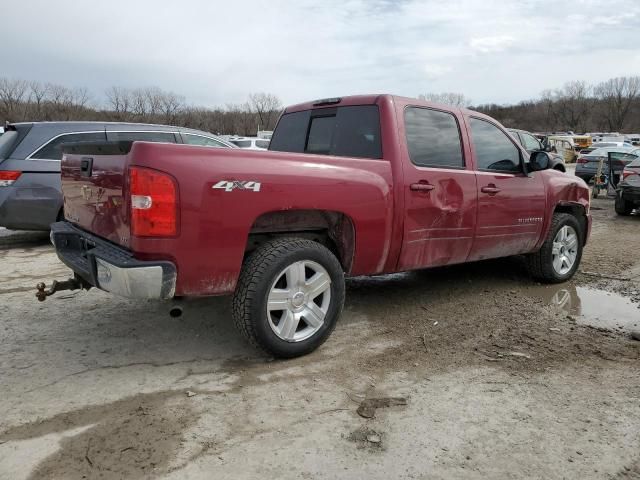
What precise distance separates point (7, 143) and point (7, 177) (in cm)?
53

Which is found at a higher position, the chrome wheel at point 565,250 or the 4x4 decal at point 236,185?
the 4x4 decal at point 236,185

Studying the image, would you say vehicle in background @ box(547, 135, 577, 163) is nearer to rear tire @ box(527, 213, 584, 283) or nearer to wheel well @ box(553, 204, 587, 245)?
wheel well @ box(553, 204, 587, 245)

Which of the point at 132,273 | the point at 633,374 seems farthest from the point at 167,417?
the point at 633,374

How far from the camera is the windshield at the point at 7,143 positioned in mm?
6793

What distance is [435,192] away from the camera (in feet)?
13.7

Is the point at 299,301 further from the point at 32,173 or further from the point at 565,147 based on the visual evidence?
the point at 565,147

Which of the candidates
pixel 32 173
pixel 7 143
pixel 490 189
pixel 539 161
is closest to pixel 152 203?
pixel 490 189

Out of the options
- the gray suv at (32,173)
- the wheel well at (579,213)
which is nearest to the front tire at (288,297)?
the wheel well at (579,213)

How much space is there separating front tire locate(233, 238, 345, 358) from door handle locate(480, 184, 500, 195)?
1.75 m

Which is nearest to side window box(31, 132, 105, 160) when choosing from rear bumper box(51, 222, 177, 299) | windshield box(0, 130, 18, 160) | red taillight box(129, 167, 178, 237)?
windshield box(0, 130, 18, 160)

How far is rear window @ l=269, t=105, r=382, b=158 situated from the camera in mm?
4078

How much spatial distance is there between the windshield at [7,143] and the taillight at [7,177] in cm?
21

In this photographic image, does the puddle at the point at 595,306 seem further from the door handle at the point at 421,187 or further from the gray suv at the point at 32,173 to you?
the gray suv at the point at 32,173

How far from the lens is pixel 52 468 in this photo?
92.6 inches
